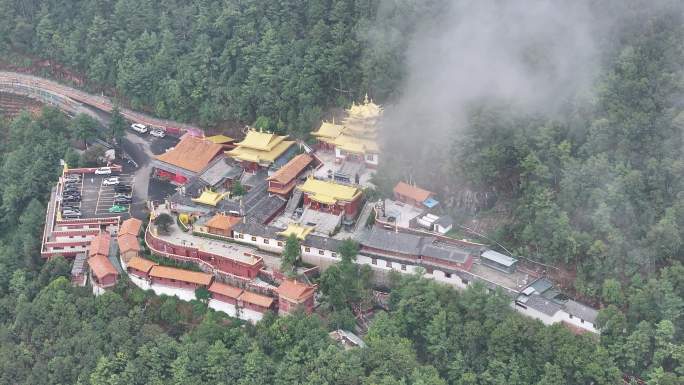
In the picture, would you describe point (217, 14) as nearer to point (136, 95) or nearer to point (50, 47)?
point (136, 95)

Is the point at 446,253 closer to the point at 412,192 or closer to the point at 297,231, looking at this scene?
the point at 412,192

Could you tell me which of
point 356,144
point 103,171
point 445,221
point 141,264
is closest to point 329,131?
point 356,144

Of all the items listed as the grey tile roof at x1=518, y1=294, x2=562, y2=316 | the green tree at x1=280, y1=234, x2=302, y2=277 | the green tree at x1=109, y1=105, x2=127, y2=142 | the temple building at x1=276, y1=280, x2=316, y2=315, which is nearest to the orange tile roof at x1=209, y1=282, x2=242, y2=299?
the temple building at x1=276, y1=280, x2=316, y2=315

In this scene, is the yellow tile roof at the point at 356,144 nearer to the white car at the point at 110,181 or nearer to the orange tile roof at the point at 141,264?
the orange tile roof at the point at 141,264

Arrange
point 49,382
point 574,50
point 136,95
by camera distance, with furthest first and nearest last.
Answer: point 136,95 < point 574,50 < point 49,382

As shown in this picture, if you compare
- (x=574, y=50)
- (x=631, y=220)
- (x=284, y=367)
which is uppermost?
(x=574, y=50)

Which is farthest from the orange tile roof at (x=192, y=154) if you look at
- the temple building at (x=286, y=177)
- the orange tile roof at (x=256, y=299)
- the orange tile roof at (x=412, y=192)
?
the orange tile roof at (x=412, y=192)

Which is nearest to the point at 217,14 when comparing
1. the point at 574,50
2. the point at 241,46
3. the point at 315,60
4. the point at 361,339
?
the point at 241,46
